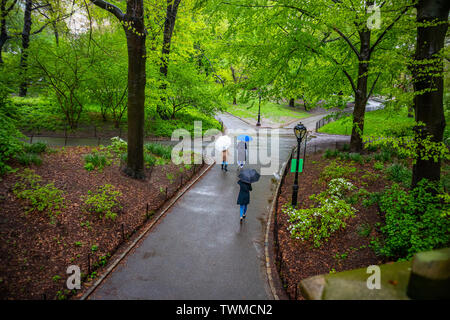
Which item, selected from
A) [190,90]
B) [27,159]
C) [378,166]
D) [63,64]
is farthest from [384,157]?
[63,64]

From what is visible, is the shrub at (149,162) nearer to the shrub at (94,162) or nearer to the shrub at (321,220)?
the shrub at (94,162)

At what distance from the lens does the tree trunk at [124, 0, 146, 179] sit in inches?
362

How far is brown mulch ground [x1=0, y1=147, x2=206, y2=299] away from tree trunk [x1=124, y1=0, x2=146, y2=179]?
84 cm

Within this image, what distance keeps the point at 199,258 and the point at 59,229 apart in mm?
3926

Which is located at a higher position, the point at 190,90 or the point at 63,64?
the point at 63,64

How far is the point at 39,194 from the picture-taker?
7.59m

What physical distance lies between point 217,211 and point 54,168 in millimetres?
6320

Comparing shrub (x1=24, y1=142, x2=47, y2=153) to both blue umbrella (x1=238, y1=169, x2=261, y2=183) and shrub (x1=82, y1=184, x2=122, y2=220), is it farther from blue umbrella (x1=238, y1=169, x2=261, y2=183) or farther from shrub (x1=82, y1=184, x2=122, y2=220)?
blue umbrella (x1=238, y1=169, x2=261, y2=183)

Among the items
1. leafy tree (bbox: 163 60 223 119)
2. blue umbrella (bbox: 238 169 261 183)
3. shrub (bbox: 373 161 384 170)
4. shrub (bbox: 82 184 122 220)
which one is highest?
leafy tree (bbox: 163 60 223 119)

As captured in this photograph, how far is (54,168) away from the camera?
9.57 meters

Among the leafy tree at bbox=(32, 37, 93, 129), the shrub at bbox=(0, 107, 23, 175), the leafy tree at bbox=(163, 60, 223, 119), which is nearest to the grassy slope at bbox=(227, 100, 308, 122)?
the leafy tree at bbox=(163, 60, 223, 119)

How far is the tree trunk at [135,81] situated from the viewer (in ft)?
30.1

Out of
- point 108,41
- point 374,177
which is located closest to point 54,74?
point 108,41

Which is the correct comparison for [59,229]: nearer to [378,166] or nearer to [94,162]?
[94,162]
